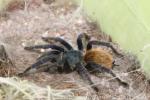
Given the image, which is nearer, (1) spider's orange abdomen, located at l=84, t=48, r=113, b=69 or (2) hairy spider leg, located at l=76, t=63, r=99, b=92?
(2) hairy spider leg, located at l=76, t=63, r=99, b=92

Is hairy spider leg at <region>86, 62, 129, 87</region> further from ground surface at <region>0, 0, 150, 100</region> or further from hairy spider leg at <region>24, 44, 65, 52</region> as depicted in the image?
hairy spider leg at <region>24, 44, 65, 52</region>

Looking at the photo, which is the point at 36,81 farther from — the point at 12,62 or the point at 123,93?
the point at 123,93

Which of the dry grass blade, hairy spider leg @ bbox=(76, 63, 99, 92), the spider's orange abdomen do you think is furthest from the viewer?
the spider's orange abdomen

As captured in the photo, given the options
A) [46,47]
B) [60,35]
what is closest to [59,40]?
[46,47]

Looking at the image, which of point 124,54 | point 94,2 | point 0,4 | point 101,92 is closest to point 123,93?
point 101,92

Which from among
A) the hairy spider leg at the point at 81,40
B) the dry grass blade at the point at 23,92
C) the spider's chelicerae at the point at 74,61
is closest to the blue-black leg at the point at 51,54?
the spider's chelicerae at the point at 74,61

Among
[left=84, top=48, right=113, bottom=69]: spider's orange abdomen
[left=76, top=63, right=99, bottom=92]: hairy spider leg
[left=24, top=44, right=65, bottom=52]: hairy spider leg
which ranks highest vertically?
[left=24, top=44, right=65, bottom=52]: hairy spider leg

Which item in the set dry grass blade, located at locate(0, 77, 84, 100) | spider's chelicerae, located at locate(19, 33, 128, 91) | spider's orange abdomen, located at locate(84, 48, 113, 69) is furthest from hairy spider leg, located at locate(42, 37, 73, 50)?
dry grass blade, located at locate(0, 77, 84, 100)
